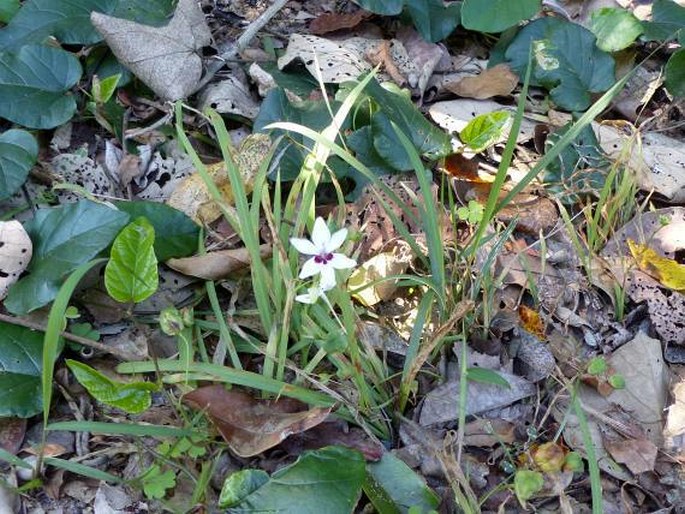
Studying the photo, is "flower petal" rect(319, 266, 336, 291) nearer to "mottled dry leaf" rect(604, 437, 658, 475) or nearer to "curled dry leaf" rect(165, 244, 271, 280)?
"curled dry leaf" rect(165, 244, 271, 280)

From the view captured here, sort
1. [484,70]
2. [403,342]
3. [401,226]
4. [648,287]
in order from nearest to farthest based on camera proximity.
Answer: [401,226]
[403,342]
[648,287]
[484,70]

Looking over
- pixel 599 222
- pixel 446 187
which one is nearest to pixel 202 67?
pixel 446 187

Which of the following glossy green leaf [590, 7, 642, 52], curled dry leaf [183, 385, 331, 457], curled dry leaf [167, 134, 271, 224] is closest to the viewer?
curled dry leaf [183, 385, 331, 457]

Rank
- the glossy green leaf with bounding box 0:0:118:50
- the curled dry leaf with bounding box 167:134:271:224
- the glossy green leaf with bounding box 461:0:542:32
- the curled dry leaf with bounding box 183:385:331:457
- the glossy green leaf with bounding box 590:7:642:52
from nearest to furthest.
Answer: the curled dry leaf with bounding box 183:385:331:457
the curled dry leaf with bounding box 167:134:271:224
the glossy green leaf with bounding box 0:0:118:50
the glossy green leaf with bounding box 461:0:542:32
the glossy green leaf with bounding box 590:7:642:52

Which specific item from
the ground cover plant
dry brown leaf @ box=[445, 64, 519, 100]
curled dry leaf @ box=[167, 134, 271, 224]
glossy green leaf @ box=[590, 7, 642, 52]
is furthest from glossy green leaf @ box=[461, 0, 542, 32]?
curled dry leaf @ box=[167, 134, 271, 224]

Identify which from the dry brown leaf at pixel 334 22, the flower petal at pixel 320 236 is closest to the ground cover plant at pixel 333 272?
the flower petal at pixel 320 236

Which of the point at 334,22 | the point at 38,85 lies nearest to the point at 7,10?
the point at 38,85

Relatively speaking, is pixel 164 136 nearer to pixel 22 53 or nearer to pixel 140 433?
pixel 22 53
